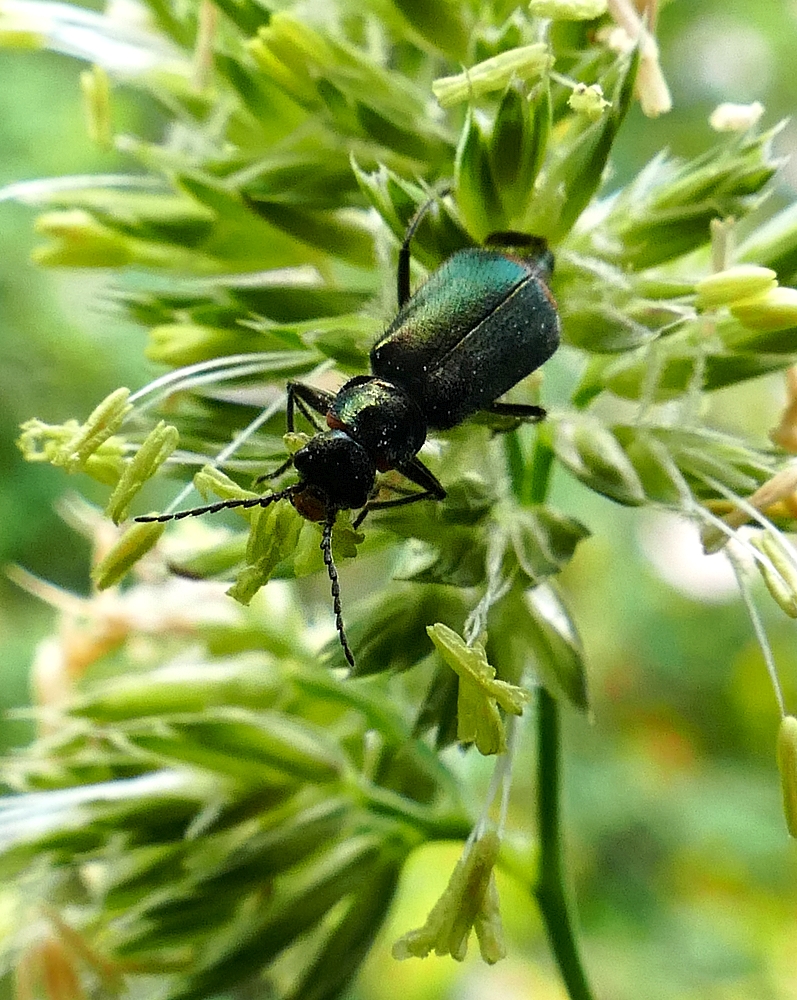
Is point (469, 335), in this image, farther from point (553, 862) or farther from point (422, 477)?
point (553, 862)

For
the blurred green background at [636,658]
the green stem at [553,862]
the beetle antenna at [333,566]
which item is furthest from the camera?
the blurred green background at [636,658]

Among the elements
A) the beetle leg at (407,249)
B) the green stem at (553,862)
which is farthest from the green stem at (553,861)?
Result: the beetle leg at (407,249)

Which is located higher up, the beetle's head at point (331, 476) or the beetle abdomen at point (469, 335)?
the beetle abdomen at point (469, 335)

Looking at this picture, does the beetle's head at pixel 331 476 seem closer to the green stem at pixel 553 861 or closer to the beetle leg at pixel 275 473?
the beetle leg at pixel 275 473

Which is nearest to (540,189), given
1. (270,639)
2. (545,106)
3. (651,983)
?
(545,106)

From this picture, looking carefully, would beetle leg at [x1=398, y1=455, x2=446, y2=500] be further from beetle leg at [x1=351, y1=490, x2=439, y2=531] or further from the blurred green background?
the blurred green background

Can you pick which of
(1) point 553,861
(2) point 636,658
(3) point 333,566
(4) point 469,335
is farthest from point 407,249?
(2) point 636,658
